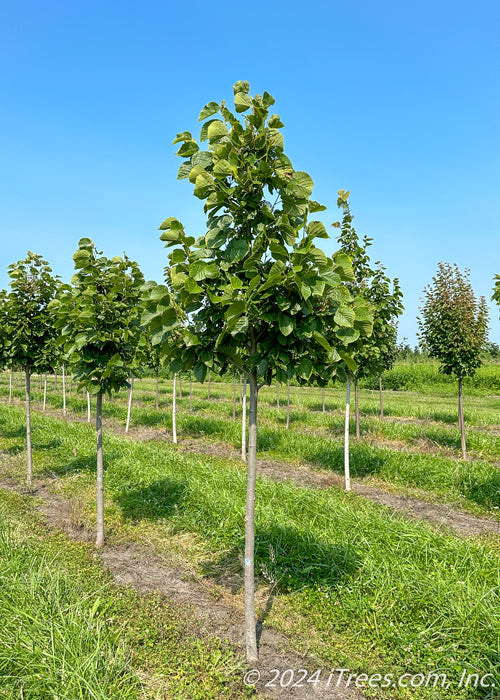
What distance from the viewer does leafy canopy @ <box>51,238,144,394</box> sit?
19.1 feet

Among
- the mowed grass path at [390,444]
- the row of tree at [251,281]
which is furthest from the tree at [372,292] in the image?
the row of tree at [251,281]

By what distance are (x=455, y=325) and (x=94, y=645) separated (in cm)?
1085

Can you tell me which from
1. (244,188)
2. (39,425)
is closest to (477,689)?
(244,188)

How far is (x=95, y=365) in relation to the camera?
239 inches

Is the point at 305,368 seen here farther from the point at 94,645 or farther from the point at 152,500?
the point at 152,500

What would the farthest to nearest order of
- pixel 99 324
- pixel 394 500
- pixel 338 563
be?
pixel 394 500, pixel 99 324, pixel 338 563

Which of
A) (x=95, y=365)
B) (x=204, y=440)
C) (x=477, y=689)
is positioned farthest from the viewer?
(x=204, y=440)

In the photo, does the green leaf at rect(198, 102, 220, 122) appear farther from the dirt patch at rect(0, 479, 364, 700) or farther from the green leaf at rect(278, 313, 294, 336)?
the dirt patch at rect(0, 479, 364, 700)

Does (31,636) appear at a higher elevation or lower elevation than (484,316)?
lower

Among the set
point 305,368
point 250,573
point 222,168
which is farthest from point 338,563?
point 222,168

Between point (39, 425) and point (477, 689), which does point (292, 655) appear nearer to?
point (477, 689)

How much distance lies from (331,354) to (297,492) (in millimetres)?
4747

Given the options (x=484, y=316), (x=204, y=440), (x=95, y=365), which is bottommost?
(x=204, y=440)

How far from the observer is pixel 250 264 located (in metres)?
3.19
